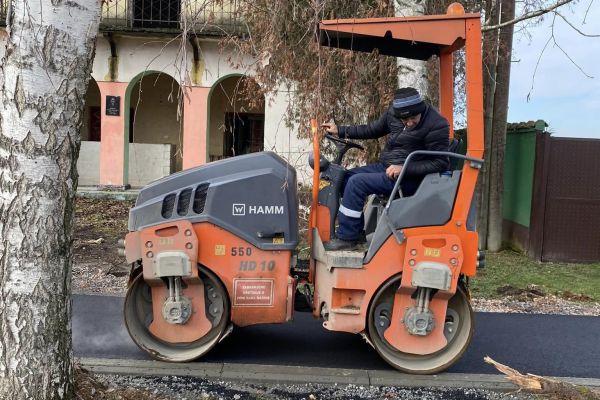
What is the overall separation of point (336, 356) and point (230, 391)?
3.92 ft

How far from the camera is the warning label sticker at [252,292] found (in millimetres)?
4730

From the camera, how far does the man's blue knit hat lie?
4633 mm

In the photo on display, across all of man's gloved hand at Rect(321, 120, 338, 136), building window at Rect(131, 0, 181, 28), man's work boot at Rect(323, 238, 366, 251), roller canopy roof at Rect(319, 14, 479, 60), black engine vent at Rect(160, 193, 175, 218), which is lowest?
man's work boot at Rect(323, 238, 366, 251)

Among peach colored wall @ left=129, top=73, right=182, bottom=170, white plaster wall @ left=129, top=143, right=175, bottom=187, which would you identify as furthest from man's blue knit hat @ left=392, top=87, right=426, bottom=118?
peach colored wall @ left=129, top=73, right=182, bottom=170

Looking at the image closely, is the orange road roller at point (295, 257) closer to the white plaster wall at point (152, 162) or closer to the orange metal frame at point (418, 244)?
the orange metal frame at point (418, 244)

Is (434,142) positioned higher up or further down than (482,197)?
higher up

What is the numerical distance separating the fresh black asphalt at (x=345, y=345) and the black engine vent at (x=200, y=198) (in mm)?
1237

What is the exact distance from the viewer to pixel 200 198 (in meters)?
4.75

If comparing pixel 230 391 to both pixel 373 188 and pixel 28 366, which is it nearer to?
pixel 28 366

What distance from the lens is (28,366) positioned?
3.17 meters

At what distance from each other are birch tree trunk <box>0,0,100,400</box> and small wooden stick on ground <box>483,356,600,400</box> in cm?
313

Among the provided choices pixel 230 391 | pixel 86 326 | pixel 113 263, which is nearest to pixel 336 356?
pixel 230 391

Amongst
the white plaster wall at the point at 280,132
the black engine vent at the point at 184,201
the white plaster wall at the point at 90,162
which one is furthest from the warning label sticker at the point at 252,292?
the white plaster wall at the point at 90,162

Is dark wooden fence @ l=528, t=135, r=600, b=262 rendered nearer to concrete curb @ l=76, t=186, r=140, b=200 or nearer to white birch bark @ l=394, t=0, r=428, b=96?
white birch bark @ l=394, t=0, r=428, b=96
